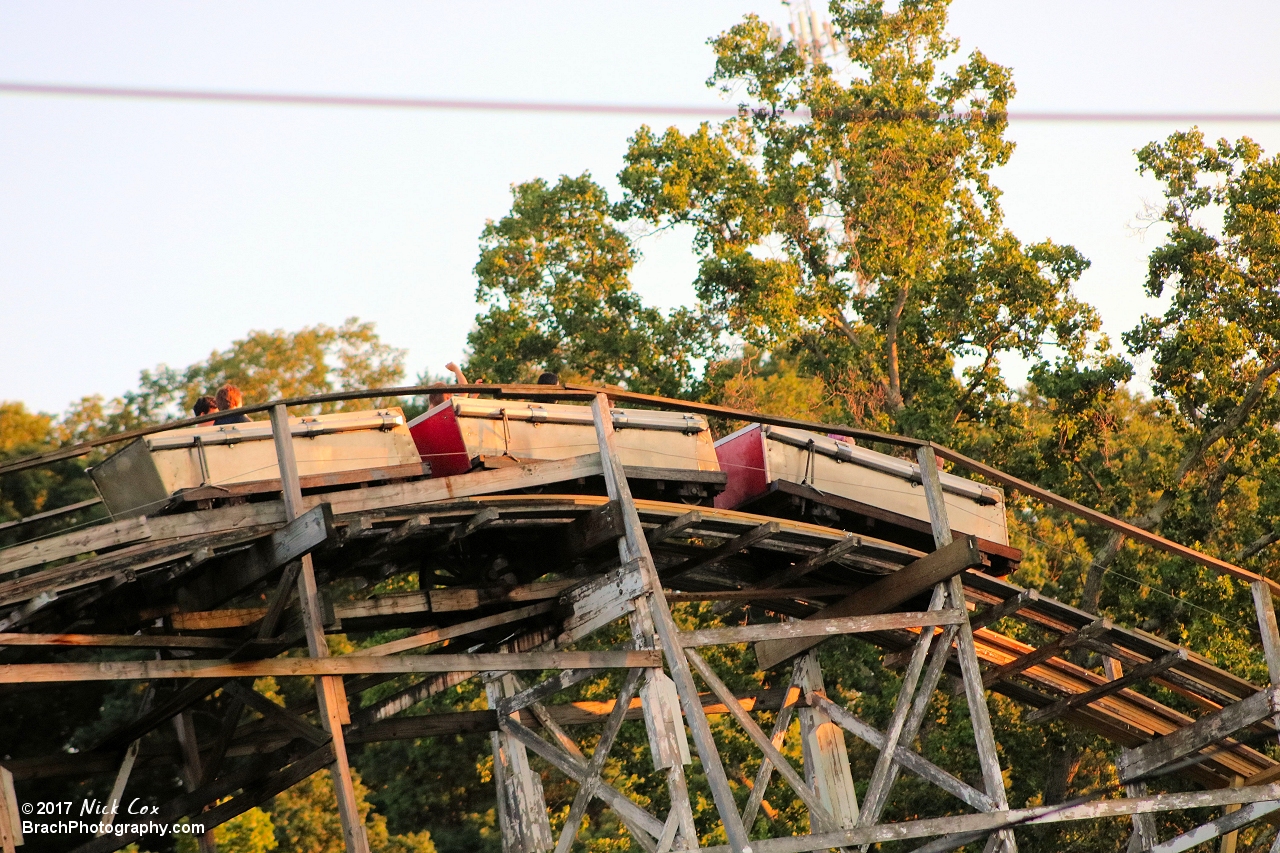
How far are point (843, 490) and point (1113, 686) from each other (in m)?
3.62

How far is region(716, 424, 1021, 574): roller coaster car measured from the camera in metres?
12.5

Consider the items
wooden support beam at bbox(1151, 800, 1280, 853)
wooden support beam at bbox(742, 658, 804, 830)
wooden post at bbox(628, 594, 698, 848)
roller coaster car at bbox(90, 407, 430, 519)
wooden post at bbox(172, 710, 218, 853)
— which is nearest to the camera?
roller coaster car at bbox(90, 407, 430, 519)

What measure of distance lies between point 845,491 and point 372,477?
4.25 m

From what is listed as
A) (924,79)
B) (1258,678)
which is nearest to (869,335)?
(924,79)

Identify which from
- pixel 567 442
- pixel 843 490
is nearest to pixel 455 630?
pixel 567 442

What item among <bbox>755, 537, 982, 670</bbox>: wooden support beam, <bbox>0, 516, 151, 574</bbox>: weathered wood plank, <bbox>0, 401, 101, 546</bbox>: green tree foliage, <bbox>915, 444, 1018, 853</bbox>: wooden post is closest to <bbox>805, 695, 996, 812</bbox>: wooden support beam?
<bbox>915, 444, 1018, 853</bbox>: wooden post

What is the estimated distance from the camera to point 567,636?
39.4 ft

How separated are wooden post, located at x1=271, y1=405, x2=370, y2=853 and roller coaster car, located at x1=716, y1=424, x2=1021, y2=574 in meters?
4.03

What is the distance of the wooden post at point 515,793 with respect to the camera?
1352cm

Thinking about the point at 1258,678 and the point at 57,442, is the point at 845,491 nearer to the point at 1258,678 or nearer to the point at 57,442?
the point at 1258,678

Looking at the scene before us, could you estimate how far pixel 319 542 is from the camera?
31.0ft

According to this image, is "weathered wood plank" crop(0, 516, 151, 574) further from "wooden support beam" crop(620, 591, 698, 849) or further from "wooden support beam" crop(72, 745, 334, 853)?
"wooden support beam" crop(620, 591, 698, 849)

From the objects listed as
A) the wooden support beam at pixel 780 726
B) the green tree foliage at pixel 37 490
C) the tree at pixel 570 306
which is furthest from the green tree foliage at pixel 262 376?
the wooden support beam at pixel 780 726

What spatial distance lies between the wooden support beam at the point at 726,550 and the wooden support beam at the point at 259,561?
11.7 ft
